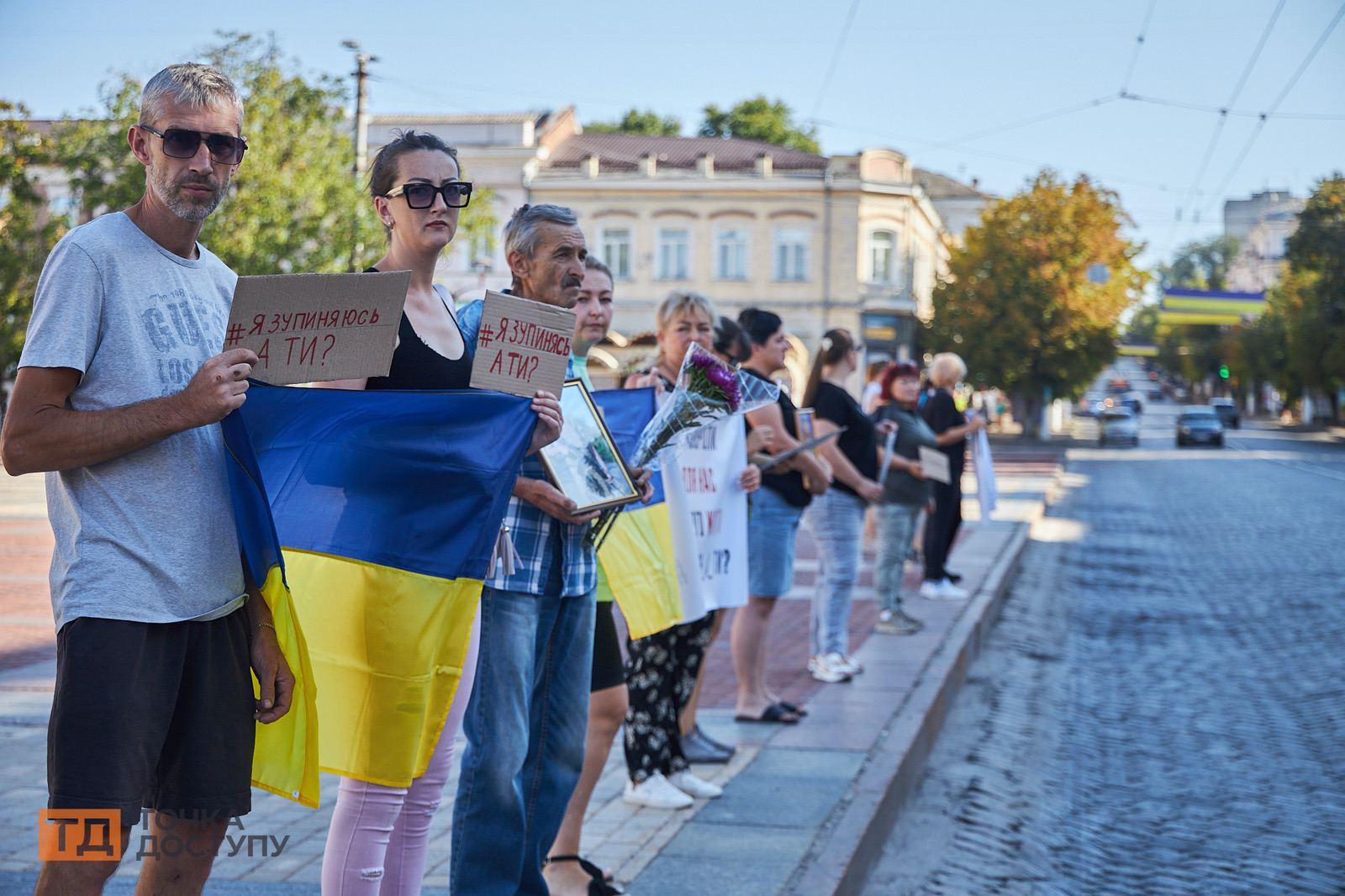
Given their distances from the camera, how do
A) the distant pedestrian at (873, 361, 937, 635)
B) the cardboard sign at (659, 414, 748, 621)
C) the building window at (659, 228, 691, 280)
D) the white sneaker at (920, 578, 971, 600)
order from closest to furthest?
the cardboard sign at (659, 414, 748, 621) < the distant pedestrian at (873, 361, 937, 635) < the white sneaker at (920, 578, 971, 600) < the building window at (659, 228, 691, 280)

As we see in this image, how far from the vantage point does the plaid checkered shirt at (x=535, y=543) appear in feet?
12.5

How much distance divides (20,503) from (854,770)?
59.4 feet

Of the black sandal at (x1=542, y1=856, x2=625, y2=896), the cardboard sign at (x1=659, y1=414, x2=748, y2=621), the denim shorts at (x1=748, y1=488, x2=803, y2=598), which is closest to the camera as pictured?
the black sandal at (x1=542, y1=856, x2=625, y2=896)

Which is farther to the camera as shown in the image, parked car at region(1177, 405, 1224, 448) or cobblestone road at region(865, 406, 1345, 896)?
parked car at region(1177, 405, 1224, 448)

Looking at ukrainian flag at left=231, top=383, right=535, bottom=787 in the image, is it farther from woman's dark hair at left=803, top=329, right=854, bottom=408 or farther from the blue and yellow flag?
woman's dark hair at left=803, top=329, right=854, bottom=408

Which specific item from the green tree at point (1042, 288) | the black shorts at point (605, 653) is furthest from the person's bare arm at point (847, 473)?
the green tree at point (1042, 288)

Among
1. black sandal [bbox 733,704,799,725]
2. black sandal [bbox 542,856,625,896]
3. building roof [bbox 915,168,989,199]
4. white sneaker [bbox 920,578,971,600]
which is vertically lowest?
white sneaker [bbox 920,578,971,600]

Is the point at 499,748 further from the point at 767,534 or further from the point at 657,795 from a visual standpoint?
the point at 767,534

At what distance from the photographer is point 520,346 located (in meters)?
3.49

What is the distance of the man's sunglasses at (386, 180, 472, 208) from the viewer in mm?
3504

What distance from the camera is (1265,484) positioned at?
106 feet

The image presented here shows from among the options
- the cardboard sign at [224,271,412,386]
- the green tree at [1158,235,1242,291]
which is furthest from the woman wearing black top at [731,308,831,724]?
the green tree at [1158,235,1242,291]

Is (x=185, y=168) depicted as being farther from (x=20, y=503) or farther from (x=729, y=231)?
(x=729, y=231)

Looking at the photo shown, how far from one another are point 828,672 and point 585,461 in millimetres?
4850
